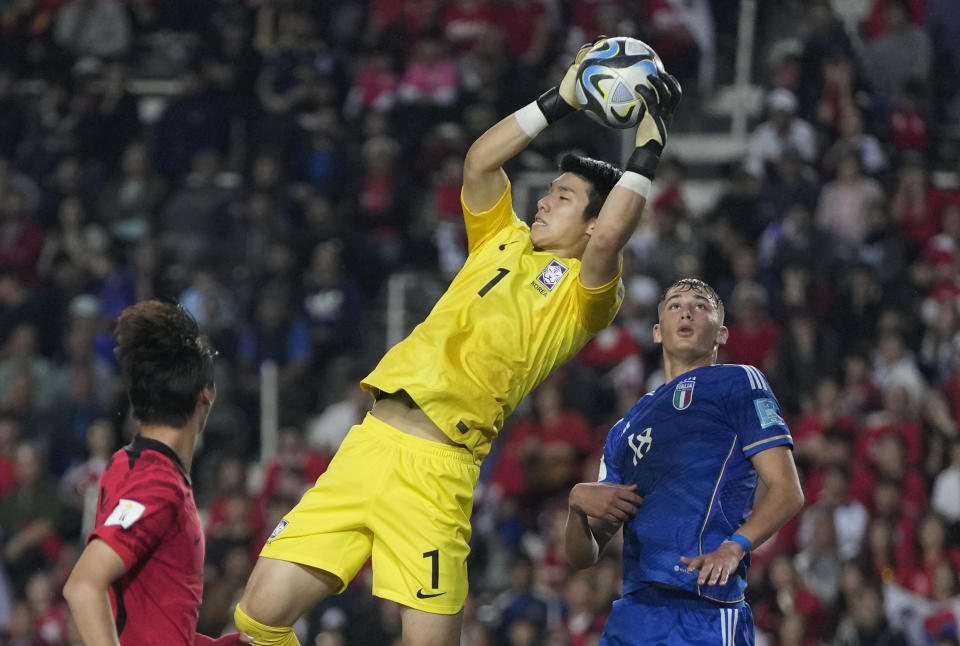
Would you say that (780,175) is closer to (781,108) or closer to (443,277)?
(781,108)

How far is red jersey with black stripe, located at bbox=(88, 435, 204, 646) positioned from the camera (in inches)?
175

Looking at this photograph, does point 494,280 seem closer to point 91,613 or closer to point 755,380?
point 755,380

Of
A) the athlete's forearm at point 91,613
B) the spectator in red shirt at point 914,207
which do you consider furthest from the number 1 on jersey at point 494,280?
the spectator in red shirt at point 914,207

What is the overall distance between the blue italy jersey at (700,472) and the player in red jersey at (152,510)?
1.51m

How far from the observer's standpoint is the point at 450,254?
42.0 ft

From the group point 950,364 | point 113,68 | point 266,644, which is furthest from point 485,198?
point 113,68

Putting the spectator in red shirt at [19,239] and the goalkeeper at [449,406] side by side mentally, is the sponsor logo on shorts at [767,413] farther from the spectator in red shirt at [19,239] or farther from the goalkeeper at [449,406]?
the spectator in red shirt at [19,239]

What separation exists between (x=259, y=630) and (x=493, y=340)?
139cm

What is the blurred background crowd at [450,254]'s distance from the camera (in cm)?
1023

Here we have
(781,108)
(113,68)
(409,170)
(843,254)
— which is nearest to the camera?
(843,254)

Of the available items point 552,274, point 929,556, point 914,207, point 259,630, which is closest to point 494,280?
point 552,274

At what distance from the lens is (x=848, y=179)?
1220cm

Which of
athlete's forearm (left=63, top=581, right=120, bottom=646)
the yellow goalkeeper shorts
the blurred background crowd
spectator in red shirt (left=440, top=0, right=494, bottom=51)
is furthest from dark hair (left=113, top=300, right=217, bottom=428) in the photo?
spectator in red shirt (left=440, top=0, right=494, bottom=51)

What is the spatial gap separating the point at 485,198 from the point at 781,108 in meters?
7.36
